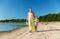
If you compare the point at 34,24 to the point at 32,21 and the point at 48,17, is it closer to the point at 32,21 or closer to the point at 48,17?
the point at 32,21

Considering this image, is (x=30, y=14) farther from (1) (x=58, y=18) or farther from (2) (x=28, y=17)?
(1) (x=58, y=18)

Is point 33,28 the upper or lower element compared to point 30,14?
lower

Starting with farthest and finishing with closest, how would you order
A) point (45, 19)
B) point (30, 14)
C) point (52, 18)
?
point (45, 19)
point (52, 18)
point (30, 14)

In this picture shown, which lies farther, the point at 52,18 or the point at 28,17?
the point at 52,18

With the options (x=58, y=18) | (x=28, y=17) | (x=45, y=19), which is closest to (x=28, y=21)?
(x=28, y=17)

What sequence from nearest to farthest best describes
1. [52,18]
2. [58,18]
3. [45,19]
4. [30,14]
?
[30,14] → [58,18] → [52,18] → [45,19]

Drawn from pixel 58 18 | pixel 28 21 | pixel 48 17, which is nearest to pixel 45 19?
pixel 48 17

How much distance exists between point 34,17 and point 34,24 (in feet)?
1.84

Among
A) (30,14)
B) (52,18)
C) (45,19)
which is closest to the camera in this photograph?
(30,14)

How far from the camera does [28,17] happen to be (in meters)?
16.1

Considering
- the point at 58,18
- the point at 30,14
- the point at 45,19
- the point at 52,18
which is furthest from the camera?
the point at 45,19

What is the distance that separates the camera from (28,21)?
16219 millimetres

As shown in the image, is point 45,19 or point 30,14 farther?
point 45,19

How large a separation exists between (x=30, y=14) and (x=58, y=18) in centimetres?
12697
